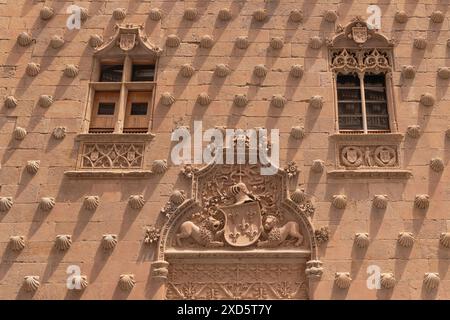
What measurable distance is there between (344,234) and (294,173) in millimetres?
1388

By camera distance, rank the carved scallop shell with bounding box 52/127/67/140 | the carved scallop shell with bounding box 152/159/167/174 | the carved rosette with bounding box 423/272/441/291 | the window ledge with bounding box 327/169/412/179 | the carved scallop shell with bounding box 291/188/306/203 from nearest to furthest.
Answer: the carved rosette with bounding box 423/272/441/291 → the carved scallop shell with bounding box 291/188/306/203 → the window ledge with bounding box 327/169/412/179 → the carved scallop shell with bounding box 152/159/167/174 → the carved scallop shell with bounding box 52/127/67/140

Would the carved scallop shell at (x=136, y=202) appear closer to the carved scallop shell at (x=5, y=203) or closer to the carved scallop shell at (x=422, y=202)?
the carved scallop shell at (x=5, y=203)

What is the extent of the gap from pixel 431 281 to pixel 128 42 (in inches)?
287

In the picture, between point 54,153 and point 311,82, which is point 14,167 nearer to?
point 54,153

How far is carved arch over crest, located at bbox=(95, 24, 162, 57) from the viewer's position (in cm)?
1219

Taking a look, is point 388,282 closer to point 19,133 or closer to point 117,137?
point 117,137

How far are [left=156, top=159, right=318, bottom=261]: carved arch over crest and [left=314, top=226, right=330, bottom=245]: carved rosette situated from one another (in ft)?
0.24

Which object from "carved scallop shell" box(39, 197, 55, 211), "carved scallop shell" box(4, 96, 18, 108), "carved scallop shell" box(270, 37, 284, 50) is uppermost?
"carved scallop shell" box(270, 37, 284, 50)

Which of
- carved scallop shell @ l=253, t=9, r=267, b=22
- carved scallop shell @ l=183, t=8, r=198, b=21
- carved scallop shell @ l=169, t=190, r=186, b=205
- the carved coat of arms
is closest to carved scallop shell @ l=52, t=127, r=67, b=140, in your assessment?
carved scallop shell @ l=169, t=190, r=186, b=205

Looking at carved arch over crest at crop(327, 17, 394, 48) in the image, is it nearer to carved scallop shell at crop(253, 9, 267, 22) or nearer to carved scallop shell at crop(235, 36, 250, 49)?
carved scallop shell at crop(253, 9, 267, 22)

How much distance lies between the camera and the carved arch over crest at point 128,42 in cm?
1219

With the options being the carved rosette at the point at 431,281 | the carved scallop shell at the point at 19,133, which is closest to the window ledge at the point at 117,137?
the carved scallop shell at the point at 19,133

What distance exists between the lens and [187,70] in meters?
11.9
